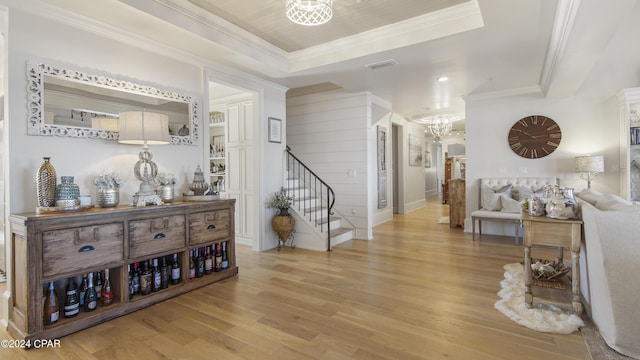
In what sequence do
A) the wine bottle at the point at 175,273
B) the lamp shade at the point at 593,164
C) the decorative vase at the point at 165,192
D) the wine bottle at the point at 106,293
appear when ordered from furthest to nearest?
the lamp shade at the point at 593,164, the decorative vase at the point at 165,192, the wine bottle at the point at 175,273, the wine bottle at the point at 106,293

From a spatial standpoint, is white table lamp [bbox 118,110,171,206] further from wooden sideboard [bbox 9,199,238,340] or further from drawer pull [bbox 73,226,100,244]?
drawer pull [bbox 73,226,100,244]

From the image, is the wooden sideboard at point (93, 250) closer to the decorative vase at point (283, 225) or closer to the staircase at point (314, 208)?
the decorative vase at point (283, 225)

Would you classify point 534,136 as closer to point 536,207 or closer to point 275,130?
point 536,207

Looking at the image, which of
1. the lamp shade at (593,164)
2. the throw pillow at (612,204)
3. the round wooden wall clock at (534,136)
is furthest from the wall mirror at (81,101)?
the lamp shade at (593,164)

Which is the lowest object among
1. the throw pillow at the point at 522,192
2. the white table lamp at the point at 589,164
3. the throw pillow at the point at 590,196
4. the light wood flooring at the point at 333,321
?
the light wood flooring at the point at 333,321

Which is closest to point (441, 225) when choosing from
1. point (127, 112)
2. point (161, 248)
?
point (161, 248)

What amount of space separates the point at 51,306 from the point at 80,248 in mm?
463

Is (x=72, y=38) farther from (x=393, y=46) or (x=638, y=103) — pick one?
(x=638, y=103)

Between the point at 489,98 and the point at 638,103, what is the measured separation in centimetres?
206

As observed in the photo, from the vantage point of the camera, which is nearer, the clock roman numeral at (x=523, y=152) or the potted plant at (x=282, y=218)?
the potted plant at (x=282, y=218)

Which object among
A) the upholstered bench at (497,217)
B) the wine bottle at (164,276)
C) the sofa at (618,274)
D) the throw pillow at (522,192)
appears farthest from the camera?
the throw pillow at (522,192)

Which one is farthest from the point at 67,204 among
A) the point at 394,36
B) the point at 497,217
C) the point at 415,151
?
the point at 415,151

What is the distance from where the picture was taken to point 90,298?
2.60 m

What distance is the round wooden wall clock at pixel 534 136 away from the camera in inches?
218
